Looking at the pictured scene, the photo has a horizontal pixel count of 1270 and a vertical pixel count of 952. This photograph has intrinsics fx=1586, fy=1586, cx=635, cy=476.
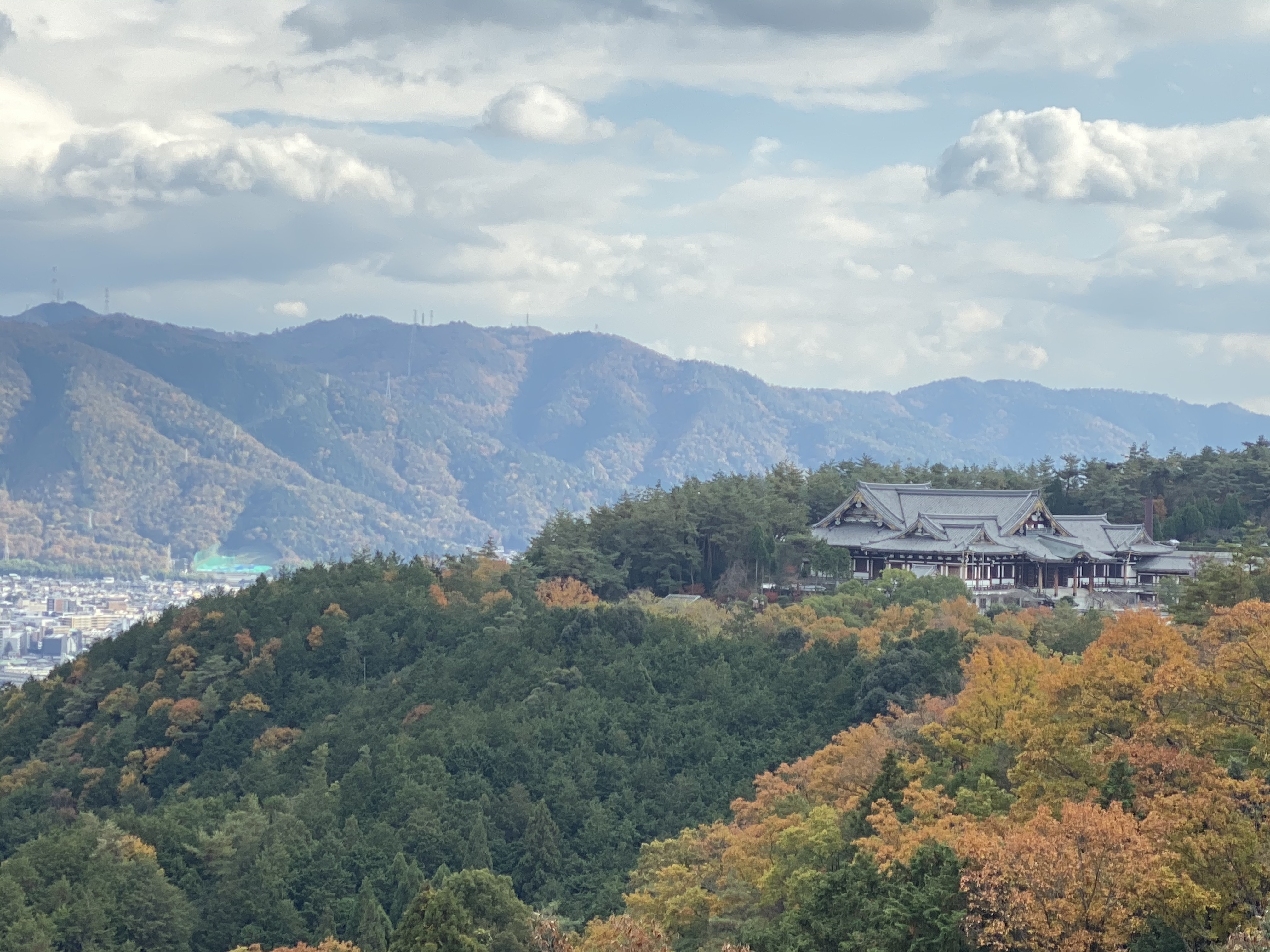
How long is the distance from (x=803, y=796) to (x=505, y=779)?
12.0 m

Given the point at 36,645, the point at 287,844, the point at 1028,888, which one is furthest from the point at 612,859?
the point at 36,645

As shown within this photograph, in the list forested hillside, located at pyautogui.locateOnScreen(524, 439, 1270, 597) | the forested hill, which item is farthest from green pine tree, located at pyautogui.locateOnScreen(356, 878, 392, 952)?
forested hillside, located at pyautogui.locateOnScreen(524, 439, 1270, 597)

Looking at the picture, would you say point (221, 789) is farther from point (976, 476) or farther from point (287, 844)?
point (976, 476)

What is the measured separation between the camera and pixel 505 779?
44.6 metres

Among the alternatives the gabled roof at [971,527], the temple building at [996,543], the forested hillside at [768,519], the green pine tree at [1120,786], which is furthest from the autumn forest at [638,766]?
the temple building at [996,543]

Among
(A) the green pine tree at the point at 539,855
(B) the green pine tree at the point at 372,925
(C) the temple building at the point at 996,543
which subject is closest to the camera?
(B) the green pine tree at the point at 372,925

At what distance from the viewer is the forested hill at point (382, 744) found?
38.8 m

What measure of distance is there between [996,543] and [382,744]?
71.8 ft

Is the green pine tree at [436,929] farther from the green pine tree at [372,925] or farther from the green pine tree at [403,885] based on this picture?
the green pine tree at [403,885]

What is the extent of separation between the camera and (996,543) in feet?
179

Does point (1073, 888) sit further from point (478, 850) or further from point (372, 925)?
point (478, 850)

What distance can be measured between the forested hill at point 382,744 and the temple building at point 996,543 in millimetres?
3315

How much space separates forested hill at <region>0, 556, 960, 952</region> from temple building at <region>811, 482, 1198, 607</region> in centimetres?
332

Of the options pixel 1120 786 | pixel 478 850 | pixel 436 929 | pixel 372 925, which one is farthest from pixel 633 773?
pixel 1120 786
